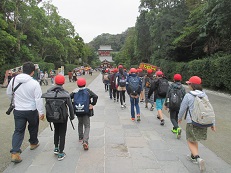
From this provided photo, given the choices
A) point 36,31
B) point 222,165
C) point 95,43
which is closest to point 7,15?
point 36,31

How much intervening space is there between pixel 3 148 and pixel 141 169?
9.19 ft

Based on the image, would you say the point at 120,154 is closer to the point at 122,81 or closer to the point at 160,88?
the point at 160,88

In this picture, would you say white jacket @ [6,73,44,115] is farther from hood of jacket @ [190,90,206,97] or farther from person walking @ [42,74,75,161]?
hood of jacket @ [190,90,206,97]

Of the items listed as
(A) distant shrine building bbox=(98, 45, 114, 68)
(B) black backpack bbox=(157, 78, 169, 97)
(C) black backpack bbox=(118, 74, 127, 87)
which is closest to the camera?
(B) black backpack bbox=(157, 78, 169, 97)

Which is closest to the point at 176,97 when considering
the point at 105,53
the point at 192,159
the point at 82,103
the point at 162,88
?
the point at 162,88

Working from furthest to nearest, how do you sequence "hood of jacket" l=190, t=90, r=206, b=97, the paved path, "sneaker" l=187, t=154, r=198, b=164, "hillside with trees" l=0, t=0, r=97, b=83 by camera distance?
"hillside with trees" l=0, t=0, r=97, b=83
"sneaker" l=187, t=154, r=198, b=164
the paved path
"hood of jacket" l=190, t=90, r=206, b=97

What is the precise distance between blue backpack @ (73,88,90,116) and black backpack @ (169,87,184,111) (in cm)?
189

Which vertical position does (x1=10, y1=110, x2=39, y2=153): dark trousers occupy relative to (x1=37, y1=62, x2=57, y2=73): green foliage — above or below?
below

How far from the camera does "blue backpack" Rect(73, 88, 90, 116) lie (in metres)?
4.10

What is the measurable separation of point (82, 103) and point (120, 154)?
118cm

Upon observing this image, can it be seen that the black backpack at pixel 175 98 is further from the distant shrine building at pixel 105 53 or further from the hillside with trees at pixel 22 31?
the distant shrine building at pixel 105 53

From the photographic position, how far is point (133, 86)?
20.0ft

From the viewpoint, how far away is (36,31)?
24.5m

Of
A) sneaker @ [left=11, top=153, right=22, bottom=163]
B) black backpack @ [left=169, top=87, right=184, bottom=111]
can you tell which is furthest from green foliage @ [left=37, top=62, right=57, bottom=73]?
sneaker @ [left=11, top=153, right=22, bottom=163]
